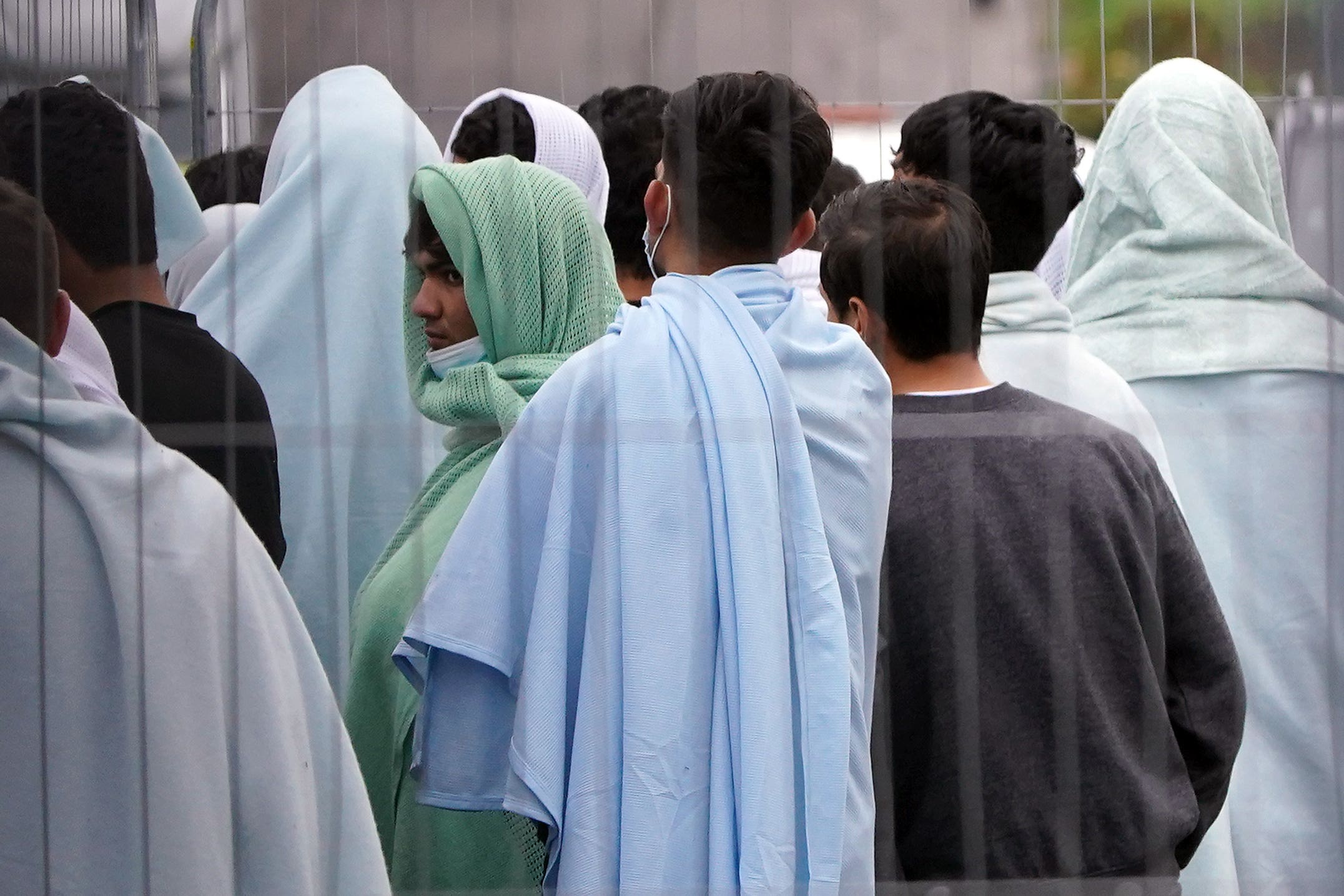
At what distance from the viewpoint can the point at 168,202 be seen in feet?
5.51

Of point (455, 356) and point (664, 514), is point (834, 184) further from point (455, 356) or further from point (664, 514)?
point (664, 514)

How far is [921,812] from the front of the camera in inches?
67.6

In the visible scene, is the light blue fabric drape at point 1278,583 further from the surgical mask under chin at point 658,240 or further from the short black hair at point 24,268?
the short black hair at point 24,268

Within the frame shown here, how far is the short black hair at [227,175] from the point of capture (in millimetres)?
1696

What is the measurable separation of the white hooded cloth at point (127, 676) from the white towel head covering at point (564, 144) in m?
0.46

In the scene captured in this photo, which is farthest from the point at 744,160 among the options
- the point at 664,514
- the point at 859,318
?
the point at 664,514

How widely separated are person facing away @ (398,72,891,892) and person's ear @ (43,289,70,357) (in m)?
0.36

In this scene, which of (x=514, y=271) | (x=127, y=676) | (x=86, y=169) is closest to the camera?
(x=127, y=676)

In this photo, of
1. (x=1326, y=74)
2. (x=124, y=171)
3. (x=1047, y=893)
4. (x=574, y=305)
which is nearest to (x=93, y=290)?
(x=124, y=171)

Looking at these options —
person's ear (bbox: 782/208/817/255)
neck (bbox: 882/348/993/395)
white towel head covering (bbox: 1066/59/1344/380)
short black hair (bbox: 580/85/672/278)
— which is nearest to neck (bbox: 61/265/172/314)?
short black hair (bbox: 580/85/672/278)

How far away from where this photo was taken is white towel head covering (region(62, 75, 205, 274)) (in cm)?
166

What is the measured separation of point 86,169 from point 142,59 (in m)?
0.11

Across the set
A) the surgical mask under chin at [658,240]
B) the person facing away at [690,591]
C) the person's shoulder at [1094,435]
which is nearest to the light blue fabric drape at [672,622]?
the person facing away at [690,591]

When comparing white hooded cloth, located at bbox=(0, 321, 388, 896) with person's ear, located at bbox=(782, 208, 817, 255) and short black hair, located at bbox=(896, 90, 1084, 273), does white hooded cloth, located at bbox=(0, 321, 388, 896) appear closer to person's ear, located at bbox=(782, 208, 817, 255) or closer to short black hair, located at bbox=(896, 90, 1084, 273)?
person's ear, located at bbox=(782, 208, 817, 255)
